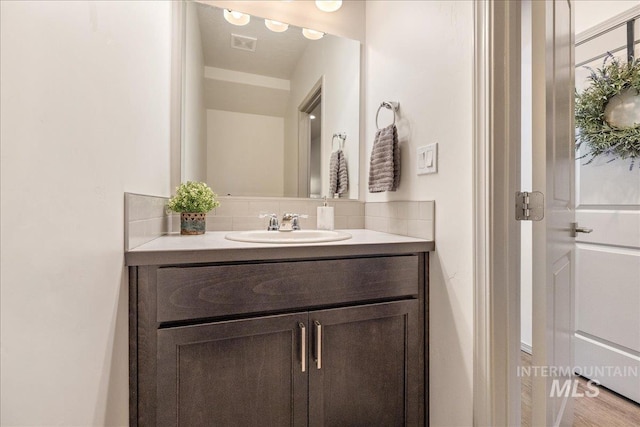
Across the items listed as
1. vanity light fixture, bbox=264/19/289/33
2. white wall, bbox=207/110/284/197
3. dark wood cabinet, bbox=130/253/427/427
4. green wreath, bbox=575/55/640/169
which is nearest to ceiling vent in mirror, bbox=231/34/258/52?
vanity light fixture, bbox=264/19/289/33

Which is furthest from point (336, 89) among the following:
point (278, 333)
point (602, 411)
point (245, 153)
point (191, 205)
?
point (602, 411)

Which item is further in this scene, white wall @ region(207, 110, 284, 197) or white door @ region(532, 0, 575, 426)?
white wall @ region(207, 110, 284, 197)

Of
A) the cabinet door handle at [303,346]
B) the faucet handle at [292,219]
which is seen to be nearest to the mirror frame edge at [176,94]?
the faucet handle at [292,219]

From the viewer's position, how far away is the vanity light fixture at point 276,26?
60.8 inches

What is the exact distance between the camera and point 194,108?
143 centimetres

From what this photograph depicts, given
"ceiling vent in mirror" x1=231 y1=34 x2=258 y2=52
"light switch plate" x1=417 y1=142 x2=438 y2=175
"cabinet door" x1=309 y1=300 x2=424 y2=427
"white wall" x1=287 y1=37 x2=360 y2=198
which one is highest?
"ceiling vent in mirror" x1=231 y1=34 x2=258 y2=52

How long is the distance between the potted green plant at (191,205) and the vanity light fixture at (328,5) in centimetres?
121

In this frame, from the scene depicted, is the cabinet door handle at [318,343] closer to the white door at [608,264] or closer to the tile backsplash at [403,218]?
the tile backsplash at [403,218]

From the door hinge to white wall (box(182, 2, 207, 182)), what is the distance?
1315 millimetres

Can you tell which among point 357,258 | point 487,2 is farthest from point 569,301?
point 487,2

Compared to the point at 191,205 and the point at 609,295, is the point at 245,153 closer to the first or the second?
the point at 191,205

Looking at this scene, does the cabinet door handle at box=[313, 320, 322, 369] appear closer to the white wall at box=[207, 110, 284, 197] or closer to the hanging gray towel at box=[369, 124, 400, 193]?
the hanging gray towel at box=[369, 124, 400, 193]

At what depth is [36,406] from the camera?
38 cm

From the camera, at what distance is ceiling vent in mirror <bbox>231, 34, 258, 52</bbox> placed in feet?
4.94
